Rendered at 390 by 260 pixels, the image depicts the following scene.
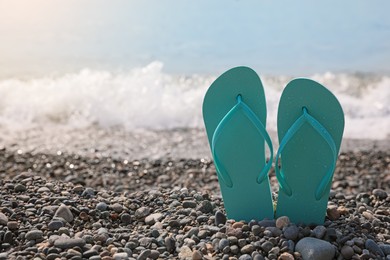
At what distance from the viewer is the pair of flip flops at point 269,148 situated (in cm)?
244

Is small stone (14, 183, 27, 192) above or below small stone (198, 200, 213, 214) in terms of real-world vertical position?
above

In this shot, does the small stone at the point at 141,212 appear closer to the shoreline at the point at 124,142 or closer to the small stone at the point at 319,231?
the small stone at the point at 319,231

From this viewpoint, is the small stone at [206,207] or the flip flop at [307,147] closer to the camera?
the flip flop at [307,147]

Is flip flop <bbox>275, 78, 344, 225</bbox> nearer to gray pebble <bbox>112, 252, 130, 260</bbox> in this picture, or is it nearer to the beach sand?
the beach sand

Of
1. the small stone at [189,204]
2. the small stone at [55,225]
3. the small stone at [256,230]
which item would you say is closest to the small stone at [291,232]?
the small stone at [256,230]

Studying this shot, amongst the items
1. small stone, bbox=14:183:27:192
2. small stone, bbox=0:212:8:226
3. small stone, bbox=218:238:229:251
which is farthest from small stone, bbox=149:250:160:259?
small stone, bbox=14:183:27:192

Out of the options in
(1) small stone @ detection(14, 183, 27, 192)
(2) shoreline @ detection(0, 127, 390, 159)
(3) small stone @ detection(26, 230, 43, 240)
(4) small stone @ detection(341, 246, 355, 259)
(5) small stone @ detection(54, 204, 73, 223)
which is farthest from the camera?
(2) shoreline @ detection(0, 127, 390, 159)

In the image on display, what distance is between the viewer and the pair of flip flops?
2.44m

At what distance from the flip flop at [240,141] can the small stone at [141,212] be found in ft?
1.43

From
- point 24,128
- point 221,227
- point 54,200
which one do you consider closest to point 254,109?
point 221,227

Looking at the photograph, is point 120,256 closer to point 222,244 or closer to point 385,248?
point 222,244

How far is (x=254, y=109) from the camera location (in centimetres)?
252

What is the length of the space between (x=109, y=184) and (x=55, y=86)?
18.5 ft

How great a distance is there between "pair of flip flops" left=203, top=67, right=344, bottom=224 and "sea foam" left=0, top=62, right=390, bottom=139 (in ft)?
15.9
